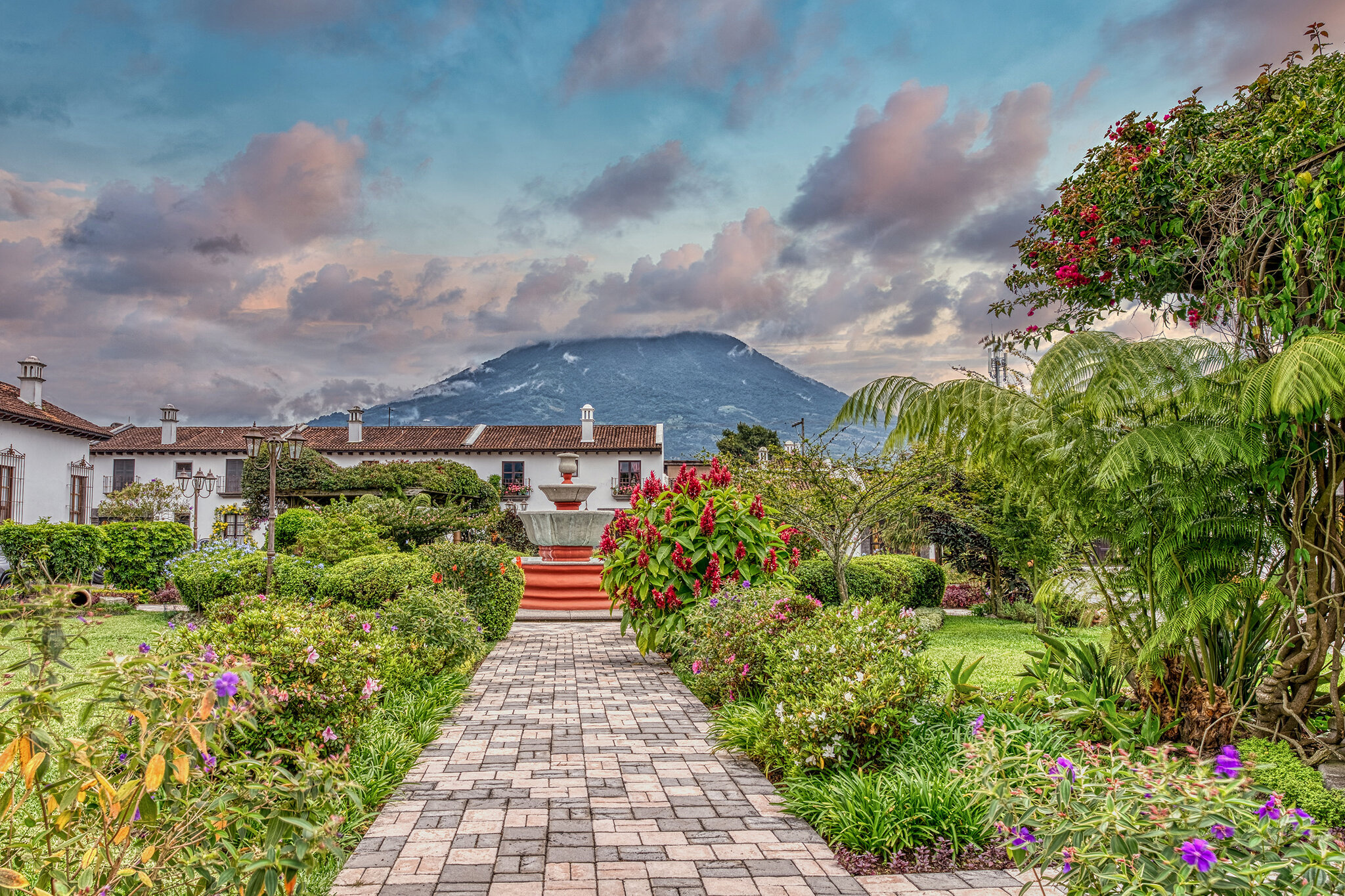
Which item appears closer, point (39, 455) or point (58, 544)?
point (58, 544)

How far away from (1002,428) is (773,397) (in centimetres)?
12024

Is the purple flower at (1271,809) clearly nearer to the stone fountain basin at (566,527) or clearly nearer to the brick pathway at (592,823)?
the brick pathway at (592,823)

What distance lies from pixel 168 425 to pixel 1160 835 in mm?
40078

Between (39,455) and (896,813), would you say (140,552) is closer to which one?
(39,455)

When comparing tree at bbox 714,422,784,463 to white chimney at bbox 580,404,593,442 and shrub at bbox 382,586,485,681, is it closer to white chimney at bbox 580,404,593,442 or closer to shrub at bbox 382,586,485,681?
white chimney at bbox 580,404,593,442

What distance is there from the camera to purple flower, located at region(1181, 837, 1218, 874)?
1438 mm

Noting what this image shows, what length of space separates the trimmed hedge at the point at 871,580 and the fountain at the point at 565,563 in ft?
11.4

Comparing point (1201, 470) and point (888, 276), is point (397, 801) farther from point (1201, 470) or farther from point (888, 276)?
point (888, 276)

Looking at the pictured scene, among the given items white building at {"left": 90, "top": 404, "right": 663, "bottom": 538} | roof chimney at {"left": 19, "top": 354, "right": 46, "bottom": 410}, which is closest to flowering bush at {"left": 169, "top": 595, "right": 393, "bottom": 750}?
roof chimney at {"left": 19, "top": 354, "right": 46, "bottom": 410}

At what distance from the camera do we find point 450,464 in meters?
28.4

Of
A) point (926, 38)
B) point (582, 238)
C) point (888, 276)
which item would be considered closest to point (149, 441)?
point (582, 238)

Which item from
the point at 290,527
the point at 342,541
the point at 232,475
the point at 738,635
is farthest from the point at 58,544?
the point at 232,475

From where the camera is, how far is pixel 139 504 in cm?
2662

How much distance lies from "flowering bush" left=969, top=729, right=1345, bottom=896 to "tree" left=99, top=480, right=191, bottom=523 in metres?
30.0
